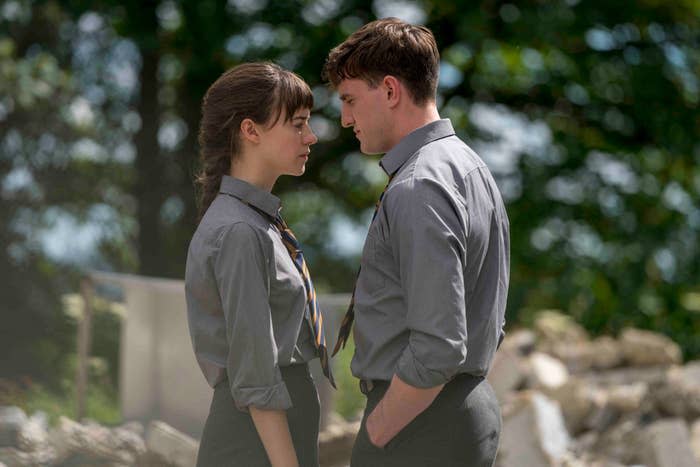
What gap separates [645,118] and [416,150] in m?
8.33

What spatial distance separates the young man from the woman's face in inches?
3.9

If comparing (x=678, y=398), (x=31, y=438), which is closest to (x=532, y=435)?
(x=678, y=398)

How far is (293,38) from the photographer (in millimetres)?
9445

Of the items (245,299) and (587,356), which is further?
(587,356)

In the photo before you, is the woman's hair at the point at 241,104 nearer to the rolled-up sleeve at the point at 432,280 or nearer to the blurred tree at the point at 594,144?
the rolled-up sleeve at the point at 432,280

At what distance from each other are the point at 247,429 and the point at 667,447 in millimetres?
3964

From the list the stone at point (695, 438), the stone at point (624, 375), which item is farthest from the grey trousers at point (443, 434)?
the stone at point (624, 375)

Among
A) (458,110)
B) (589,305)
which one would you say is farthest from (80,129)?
(589,305)

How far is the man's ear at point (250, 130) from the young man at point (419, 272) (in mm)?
199

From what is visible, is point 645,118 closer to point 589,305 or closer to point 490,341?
point 589,305

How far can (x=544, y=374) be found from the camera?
273 inches

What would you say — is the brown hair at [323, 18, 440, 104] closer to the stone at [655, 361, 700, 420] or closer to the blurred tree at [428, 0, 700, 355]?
the stone at [655, 361, 700, 420]

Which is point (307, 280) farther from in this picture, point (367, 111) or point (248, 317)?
point (367, 111)

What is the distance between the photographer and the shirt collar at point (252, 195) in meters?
2.19
